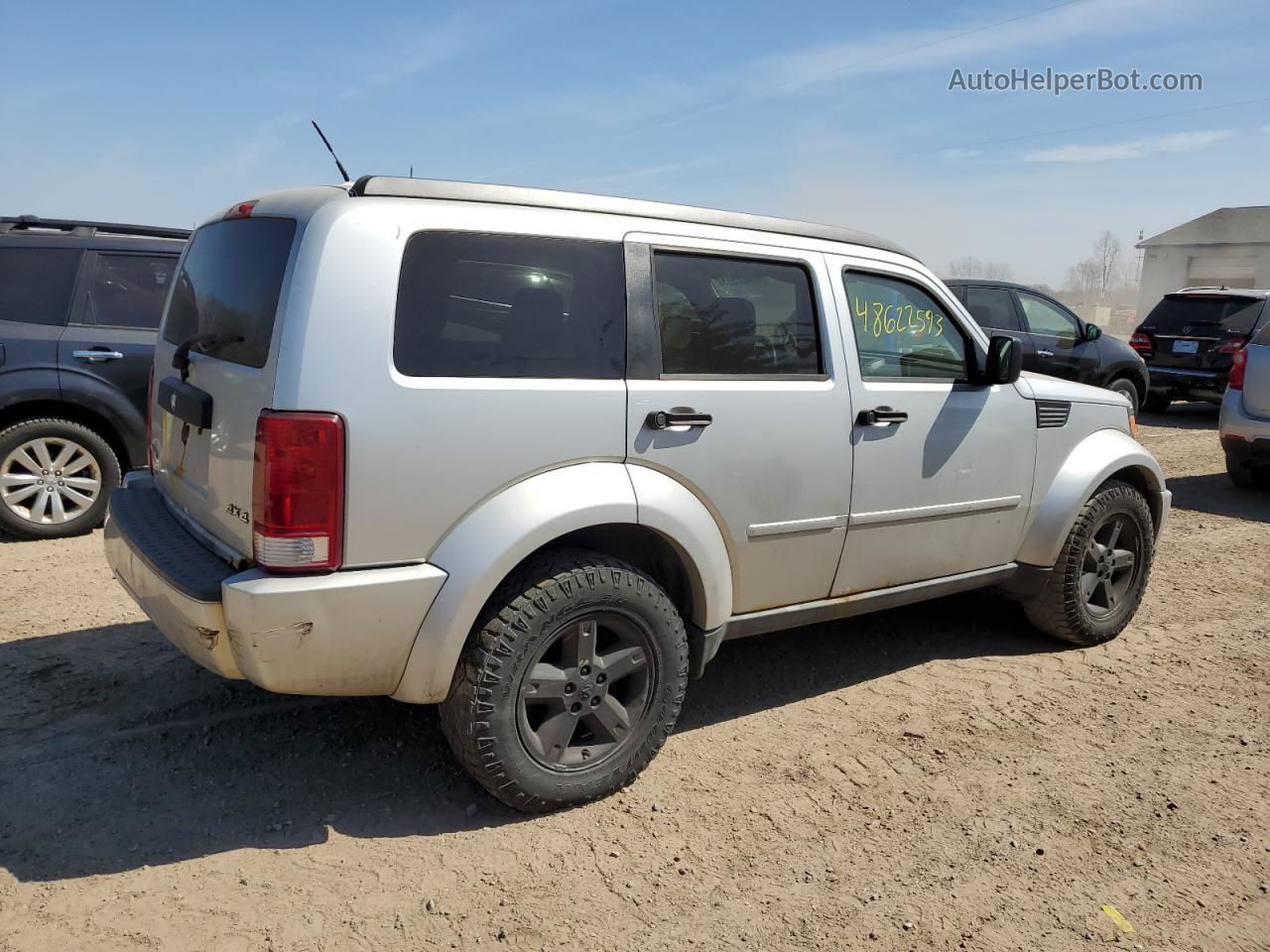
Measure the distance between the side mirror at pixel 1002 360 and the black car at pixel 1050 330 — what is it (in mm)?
7228

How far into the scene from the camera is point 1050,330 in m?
11.6

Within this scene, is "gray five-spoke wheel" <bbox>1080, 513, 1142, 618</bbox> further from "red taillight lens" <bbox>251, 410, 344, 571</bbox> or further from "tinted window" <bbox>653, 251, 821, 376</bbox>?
"red taillight lens" <bbox>251, 410, 344, 571</bbox>

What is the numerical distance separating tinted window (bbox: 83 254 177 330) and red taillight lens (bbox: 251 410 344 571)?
447cm

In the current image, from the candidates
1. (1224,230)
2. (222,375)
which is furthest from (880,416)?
(1224,230)

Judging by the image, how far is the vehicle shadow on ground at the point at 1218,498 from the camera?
8031 mm

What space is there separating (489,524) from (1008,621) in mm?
3462

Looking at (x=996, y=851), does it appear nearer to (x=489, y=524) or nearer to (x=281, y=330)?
(x=489, y=524)

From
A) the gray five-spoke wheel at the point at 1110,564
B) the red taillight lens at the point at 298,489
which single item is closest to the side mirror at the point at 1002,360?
the gray five-spoke wheel at the point at 1110,564

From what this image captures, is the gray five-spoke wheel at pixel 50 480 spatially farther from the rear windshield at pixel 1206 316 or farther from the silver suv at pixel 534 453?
the rear windshield at pixel 1206 316

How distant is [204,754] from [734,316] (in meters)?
2.45

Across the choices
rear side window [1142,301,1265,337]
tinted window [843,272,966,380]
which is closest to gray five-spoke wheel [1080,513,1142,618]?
tinted window [843,272,966,380]

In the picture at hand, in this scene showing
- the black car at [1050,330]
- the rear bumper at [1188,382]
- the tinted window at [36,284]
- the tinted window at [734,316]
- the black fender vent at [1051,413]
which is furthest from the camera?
the rear bumper at [1188,382]

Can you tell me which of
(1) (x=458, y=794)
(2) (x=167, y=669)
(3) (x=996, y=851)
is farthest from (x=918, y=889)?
(2) (x=167, y=669)

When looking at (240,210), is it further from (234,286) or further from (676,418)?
(676,418)
